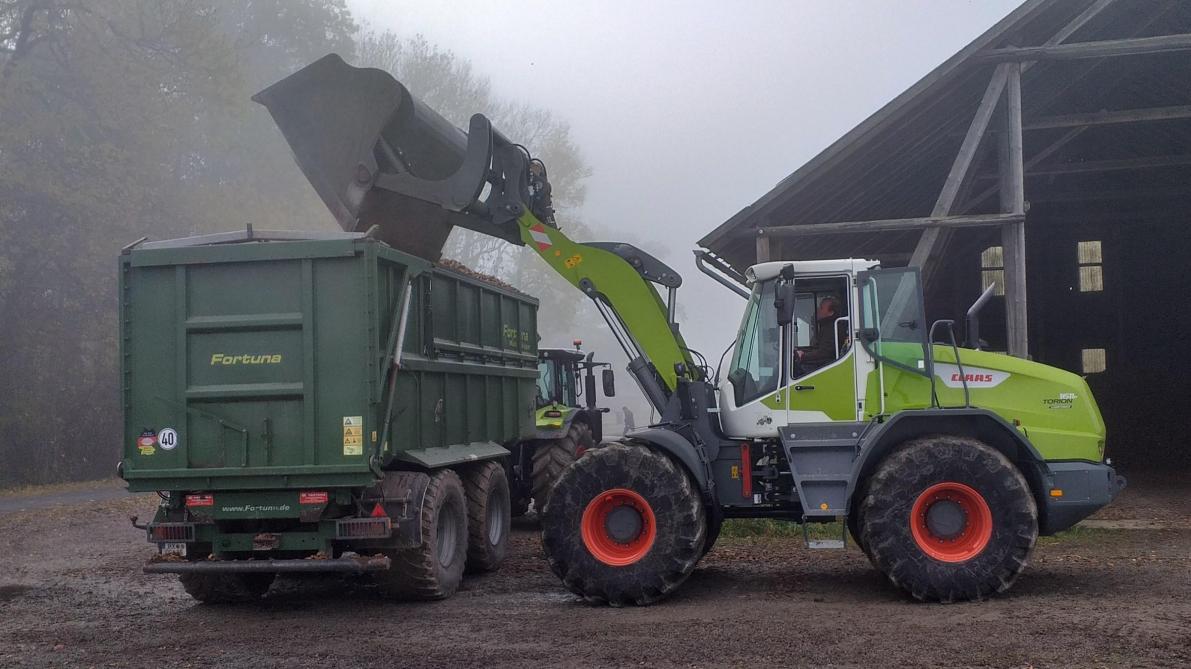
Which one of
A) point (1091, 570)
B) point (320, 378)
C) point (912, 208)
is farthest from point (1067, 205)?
point (320, 378)

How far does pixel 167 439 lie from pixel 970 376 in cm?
632

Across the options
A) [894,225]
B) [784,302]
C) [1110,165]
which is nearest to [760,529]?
[894,225]

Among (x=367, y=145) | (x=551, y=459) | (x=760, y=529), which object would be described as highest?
(x=367, y=145)

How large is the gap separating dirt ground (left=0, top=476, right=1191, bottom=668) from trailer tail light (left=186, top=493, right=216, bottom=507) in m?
0.93

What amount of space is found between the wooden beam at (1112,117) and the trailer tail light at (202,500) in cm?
1265

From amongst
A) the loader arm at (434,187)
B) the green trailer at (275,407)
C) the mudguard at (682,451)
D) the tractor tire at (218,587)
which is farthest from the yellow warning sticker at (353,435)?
the mudguard at (682,451)

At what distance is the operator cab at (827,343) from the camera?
899cm

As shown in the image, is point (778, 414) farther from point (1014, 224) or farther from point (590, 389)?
point (590, 389)

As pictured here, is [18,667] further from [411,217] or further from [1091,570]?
[1091,570]

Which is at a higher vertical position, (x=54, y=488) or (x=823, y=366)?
(x=823, y=366)

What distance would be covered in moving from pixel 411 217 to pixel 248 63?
24936 millimetres

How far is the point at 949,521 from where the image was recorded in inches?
337

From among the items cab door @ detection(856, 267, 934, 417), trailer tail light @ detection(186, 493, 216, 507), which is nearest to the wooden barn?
cab door @ detection(856, 267, 934, 417)

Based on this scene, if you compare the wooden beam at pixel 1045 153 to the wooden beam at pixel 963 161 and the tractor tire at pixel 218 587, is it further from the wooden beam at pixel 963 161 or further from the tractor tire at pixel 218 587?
the tractor tire at pixel 218 587
